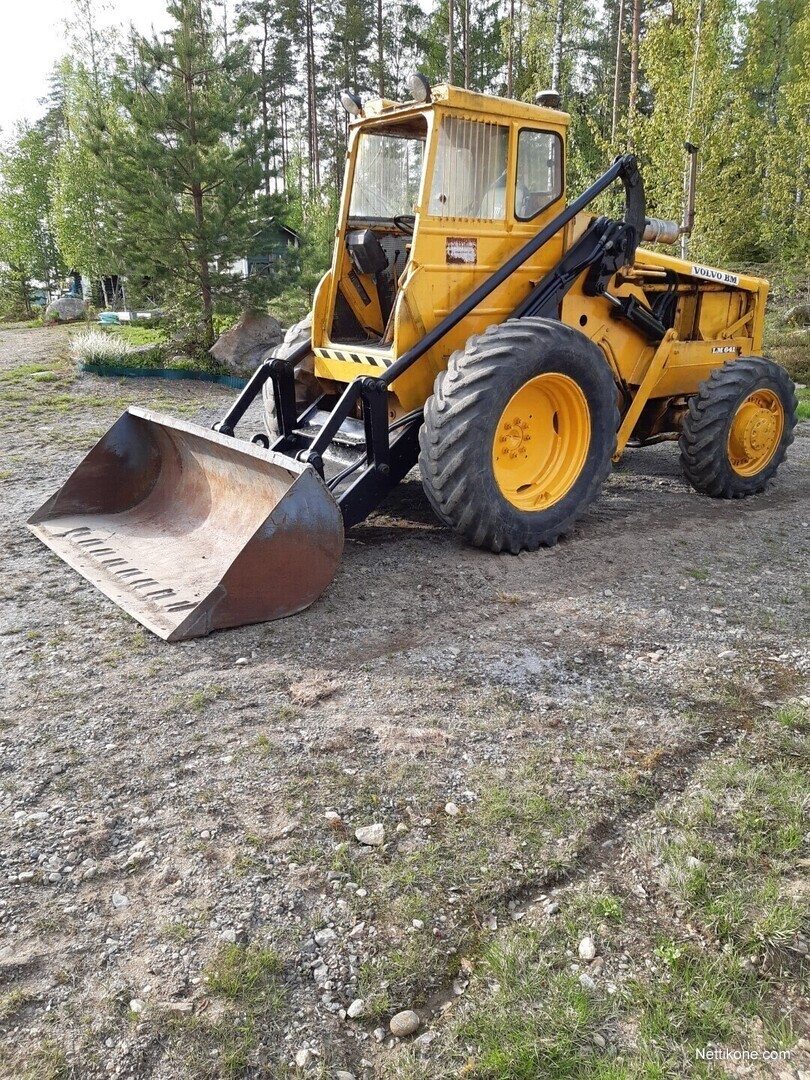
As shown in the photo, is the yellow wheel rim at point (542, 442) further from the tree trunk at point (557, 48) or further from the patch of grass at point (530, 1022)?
the tree trunk at point (557, 48)

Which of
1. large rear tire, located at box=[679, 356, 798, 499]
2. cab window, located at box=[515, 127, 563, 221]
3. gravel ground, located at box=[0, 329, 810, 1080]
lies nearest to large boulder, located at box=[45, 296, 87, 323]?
gravel ground, located at box=[0, 329, 810, 1080]

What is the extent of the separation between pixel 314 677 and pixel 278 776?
750 millimetres

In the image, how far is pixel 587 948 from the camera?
2215mm

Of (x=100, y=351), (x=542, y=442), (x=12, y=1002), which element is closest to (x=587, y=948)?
(x=12, y=1002)

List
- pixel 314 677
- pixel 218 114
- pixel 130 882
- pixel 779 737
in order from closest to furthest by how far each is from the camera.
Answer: pixel 130 882, pixel 779 737, pixel 314 677, pixel 218 114

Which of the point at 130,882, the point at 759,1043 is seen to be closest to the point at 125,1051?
the point at 130,882

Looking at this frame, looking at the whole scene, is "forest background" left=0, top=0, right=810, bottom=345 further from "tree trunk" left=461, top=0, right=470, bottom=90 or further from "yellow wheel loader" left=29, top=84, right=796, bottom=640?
"yellow wheel loader" left=29, top=84, right=796, bottom=640

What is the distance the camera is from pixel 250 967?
2.15 metres

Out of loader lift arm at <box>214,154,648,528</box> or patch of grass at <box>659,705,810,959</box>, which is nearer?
patch of grass at <box>659,705,810,959</box>

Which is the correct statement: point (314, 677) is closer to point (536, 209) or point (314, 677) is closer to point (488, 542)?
point (488, 542)

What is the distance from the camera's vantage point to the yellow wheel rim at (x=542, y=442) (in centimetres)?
517

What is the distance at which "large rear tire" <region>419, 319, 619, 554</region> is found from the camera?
460 cm

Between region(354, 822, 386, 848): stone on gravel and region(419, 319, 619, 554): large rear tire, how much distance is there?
232cm

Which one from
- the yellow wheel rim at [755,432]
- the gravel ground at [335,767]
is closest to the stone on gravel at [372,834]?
the gravel ground at [335,767]
